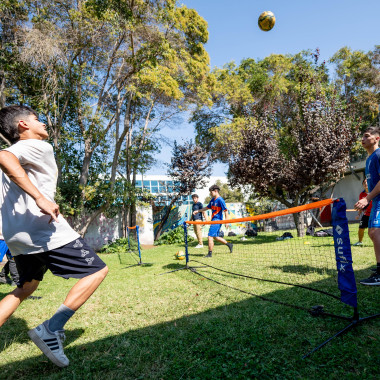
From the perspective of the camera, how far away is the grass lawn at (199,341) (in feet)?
6.46

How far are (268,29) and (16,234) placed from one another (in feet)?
37.8

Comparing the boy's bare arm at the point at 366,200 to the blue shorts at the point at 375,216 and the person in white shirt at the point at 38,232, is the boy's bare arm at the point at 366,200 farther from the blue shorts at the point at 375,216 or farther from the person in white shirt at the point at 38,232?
the person in white shirt at the point at 38,232

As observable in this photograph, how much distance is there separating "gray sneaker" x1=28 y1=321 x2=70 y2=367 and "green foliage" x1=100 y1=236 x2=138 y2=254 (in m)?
11.3

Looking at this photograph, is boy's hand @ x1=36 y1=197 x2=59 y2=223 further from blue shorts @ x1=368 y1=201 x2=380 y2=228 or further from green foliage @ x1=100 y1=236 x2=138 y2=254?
green foliage @ x1=100 y1=236 x2=138 y2=254

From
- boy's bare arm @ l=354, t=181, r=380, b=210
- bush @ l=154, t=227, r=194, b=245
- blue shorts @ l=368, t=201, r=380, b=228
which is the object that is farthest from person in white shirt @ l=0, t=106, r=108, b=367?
bush @ l=154, t=227, r=194, b=245

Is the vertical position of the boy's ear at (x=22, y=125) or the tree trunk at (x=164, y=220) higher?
the boy's ear at (x=22, y=125)

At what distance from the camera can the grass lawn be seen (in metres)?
1.97

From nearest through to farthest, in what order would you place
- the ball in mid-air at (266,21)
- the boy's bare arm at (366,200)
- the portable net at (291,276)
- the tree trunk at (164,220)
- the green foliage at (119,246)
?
the portable net at (291,276), the boy's bare arm at (366,200), the ball in mid-air at (266,21), the green foliage at (119,246), the tree trunk at (164,220)

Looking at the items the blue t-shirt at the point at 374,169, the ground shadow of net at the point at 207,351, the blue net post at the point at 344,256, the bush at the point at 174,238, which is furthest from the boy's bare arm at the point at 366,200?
the bush at the point at 174,238

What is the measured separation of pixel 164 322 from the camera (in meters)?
2.96

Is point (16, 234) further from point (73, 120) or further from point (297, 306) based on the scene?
point (73, 120)

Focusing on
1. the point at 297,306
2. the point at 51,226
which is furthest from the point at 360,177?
the point at 51,226

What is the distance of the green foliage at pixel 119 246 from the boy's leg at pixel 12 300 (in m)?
11.0

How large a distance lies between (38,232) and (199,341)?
1722 millimetres
